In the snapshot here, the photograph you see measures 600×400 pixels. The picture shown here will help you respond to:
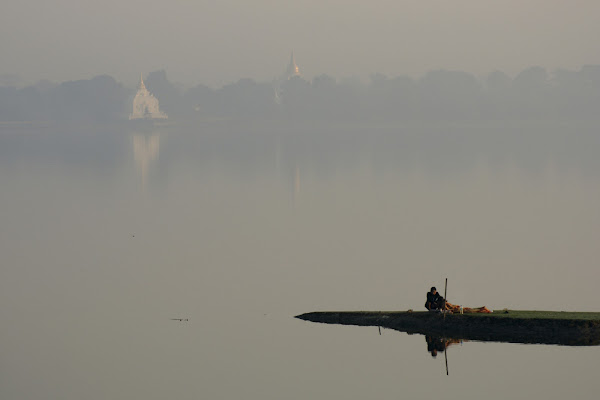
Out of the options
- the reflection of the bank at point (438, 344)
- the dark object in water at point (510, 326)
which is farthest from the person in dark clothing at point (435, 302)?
the reflection of the bank at point (438, 344)

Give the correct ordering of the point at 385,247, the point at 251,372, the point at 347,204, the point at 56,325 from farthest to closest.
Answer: the point at 347,204 → the point at 385,247 → the point at 56,325 → the point at 251,372

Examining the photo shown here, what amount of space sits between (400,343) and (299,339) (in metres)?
3.84

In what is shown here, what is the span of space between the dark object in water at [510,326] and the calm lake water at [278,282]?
423mm

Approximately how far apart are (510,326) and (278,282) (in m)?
17.4

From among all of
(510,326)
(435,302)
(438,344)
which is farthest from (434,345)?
(510,326)

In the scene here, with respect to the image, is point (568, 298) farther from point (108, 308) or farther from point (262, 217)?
point (262, 217)

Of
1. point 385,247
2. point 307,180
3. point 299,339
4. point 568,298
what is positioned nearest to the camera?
point 299,339

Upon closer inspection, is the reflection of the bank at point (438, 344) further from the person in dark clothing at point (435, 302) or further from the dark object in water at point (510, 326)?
the person in dark clothing at point (435, 302)

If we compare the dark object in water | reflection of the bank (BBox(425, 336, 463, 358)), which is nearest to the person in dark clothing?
the dark object in water

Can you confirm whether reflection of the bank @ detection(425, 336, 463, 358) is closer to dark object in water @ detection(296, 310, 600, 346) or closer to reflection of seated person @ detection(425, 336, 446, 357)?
reflection of seated person @ detection(425, 336, 446, 357)

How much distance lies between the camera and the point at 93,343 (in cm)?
4072

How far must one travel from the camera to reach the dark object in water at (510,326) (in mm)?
35594

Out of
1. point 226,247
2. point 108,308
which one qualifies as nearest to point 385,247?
point 226,247

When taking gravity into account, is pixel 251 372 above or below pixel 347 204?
below
